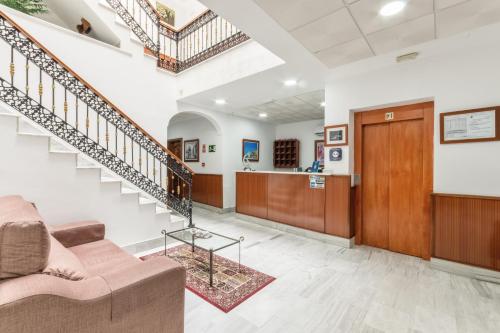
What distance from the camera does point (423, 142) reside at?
332cm

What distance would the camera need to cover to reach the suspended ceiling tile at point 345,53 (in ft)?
9.43

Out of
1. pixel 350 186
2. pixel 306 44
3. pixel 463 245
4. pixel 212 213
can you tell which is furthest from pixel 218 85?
pixel 463 245

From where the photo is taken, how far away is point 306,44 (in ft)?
9.37

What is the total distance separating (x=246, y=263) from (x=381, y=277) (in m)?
1.71

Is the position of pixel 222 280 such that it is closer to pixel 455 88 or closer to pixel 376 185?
pixel 376 185

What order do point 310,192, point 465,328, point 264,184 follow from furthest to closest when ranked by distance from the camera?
point 264,184
point 310,192
point 465,328

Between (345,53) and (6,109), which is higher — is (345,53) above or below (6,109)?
above

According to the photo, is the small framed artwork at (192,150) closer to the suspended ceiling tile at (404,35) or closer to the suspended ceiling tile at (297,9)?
the suspended ceiling tile at (297,9)

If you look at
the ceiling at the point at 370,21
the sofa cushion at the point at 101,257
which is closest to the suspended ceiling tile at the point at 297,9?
the ceiling at the point at 370,21

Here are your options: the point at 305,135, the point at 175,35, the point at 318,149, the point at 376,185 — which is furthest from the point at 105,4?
the point at 318,149

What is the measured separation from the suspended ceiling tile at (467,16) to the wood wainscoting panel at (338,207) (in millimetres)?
2227

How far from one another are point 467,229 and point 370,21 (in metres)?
2.79

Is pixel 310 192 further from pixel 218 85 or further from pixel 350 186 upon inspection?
pixel 218 85

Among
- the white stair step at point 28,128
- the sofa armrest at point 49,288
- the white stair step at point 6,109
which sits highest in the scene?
the white stair step at point 6,109
